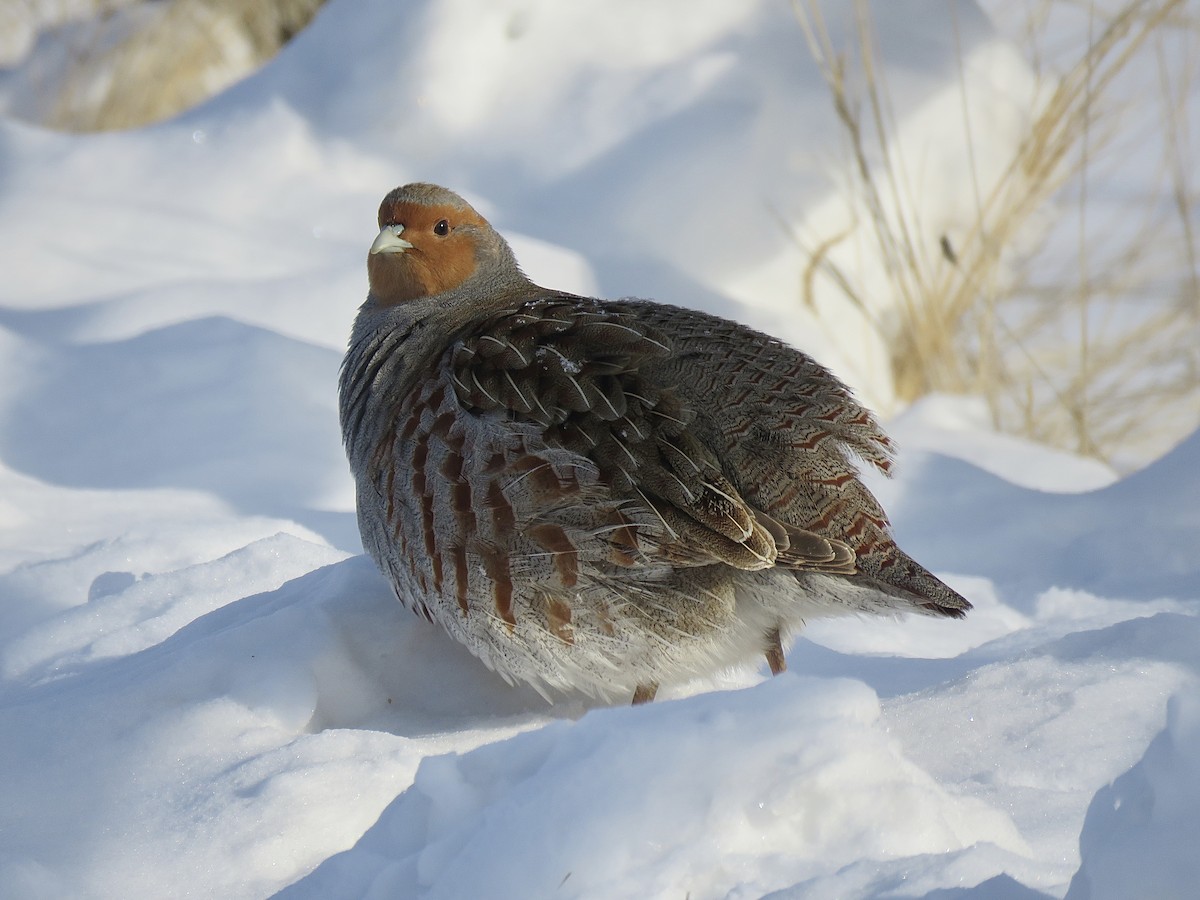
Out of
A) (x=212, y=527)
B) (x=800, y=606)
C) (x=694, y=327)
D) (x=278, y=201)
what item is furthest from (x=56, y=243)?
(x=800, y=606)

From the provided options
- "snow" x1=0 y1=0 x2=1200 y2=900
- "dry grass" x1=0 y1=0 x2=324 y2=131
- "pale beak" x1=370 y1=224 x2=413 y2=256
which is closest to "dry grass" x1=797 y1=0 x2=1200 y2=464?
"snow" x1=0 y1=0 x2=1200 y2=900

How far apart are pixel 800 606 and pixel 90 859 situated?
3.72 ft

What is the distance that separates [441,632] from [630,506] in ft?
1.80

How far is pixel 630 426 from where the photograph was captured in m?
2.00

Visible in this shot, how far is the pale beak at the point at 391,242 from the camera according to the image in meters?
2.56

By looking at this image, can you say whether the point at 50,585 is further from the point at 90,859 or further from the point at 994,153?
the point at 994,153

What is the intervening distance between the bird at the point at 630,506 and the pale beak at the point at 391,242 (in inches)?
17.6

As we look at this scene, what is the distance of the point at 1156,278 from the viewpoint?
5.42m

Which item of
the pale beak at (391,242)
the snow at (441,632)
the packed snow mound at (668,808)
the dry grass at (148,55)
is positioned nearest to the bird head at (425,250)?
the pale beak at (391,242)

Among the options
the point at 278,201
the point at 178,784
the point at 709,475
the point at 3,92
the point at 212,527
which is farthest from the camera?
the point at 3,92

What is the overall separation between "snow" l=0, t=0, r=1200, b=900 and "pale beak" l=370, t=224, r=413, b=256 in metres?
0.67

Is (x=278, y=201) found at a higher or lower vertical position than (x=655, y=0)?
lower

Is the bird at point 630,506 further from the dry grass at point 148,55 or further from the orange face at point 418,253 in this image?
the dry grass at point 148,55

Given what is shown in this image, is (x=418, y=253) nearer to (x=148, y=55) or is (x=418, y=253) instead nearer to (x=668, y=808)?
(x=668, y=808)
